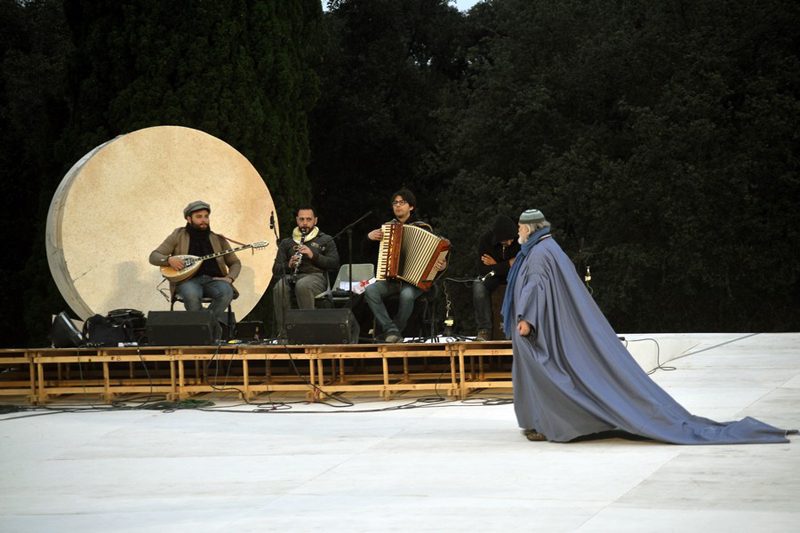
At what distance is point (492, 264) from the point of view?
10.2 m

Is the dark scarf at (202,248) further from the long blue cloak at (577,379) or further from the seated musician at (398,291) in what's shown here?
the long blue cloak at (577,379)

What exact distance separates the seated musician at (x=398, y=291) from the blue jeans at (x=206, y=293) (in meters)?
1.34

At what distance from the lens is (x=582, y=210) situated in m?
25.3

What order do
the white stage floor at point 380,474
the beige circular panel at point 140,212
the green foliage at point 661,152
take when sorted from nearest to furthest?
the white stage floor at point 380,474 < the beige circular panel at point 140,212 < the green foliage at point 661,152

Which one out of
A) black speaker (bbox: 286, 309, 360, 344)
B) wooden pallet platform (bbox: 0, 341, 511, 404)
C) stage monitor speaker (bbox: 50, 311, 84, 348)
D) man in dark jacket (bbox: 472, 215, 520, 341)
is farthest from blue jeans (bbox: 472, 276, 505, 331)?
stage monitor speaker (bbox: 50, 311, 84, 348)

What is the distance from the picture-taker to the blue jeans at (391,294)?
1002 centimetres

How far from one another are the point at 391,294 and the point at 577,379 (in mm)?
3552

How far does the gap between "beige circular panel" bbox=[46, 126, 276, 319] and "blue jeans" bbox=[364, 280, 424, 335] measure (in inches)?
94.2

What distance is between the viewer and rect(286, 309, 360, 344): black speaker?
9.41m

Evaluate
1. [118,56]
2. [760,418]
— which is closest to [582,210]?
[118,56]

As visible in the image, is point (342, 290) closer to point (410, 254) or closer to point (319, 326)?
point (410, 254)

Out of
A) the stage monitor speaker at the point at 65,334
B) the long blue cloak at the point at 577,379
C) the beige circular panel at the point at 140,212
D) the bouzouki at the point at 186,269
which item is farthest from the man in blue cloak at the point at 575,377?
the beige circular panel at the point at 140,212

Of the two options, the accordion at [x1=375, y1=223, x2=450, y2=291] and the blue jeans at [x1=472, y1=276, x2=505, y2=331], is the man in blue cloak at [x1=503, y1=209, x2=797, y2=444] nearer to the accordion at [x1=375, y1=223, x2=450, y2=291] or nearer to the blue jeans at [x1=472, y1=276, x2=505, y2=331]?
the accordion at [x1=375, y1=223, x2=450, y2=291]

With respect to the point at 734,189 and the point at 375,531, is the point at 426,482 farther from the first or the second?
the point at 734,189
